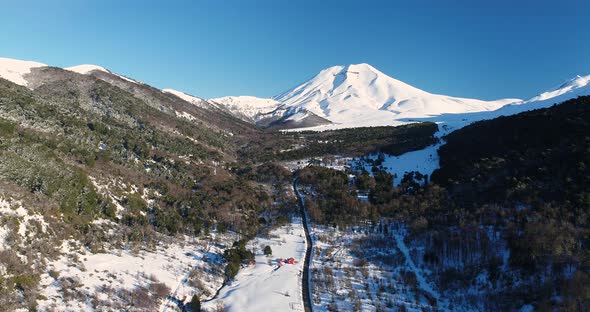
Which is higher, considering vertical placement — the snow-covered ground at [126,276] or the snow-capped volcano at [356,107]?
the snow-capped volcano at [356,107]

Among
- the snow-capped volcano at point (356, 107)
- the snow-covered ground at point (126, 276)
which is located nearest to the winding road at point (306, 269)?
the snow-covered ground at point (126, 276)

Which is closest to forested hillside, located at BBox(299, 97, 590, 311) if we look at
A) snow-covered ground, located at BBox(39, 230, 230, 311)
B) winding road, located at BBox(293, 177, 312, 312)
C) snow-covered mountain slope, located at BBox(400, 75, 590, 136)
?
winding road, located at BBox(293, 177, 312, 312)

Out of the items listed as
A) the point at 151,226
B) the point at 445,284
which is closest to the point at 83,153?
the point at 151,226

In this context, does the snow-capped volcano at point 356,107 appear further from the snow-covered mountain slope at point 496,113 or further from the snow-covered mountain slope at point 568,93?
the snow-covered mountain slope at point 568,93

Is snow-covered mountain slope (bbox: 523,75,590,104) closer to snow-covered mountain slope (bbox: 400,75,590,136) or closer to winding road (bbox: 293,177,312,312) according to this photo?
snow-covered mountain slope (bbox: 400,75,590,136)

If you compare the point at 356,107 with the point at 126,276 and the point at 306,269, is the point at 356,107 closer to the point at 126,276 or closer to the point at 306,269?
the point at 306,269

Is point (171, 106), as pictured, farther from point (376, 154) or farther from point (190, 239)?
point (190, 239)
